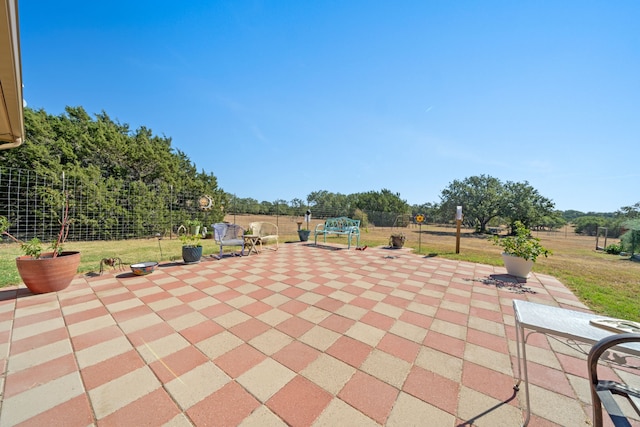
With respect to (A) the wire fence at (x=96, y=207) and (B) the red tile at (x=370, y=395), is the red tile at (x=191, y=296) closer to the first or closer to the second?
(B) the red tile at (x=370, y=395)

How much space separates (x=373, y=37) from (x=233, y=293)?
257 inches

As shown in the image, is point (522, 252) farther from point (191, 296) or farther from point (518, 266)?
point (191, 296)

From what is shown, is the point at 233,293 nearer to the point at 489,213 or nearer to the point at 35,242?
the point at 35,242

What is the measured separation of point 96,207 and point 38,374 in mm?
8317

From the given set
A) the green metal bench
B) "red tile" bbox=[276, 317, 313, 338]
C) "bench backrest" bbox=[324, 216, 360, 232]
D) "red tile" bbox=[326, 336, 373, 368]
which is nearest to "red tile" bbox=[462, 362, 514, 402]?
"red tile" bbox=[326, 336, 373, 368]

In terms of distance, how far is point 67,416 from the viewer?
4.00ft

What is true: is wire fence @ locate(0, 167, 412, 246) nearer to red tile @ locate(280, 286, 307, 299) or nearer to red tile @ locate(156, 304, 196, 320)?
red tile @ locate(156, 304, 196, 320)

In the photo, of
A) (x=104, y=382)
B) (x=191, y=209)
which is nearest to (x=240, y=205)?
(x=191, y=209)

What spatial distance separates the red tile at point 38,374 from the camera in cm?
142

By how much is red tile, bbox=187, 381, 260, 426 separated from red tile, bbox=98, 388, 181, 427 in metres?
0.12

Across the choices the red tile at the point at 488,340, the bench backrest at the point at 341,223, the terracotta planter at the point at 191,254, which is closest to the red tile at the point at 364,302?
the red tile at the point at 488,340

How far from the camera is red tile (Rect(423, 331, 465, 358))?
A: 1.89 metres

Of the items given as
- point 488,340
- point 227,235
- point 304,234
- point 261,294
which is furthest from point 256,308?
point 304,234

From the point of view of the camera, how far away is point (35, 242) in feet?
9.62
